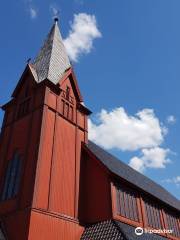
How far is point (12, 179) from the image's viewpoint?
21797 mm

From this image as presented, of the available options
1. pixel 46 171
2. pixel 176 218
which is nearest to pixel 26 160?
pixel 46 171

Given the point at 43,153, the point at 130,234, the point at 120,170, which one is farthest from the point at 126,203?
the point at 43,153

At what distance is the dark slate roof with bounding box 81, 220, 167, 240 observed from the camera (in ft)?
60.1

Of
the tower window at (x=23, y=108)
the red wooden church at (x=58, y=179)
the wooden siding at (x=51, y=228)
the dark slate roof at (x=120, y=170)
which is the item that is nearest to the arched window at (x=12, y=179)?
the red wooden church at (x=58, y=179)

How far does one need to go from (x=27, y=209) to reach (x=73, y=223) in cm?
375

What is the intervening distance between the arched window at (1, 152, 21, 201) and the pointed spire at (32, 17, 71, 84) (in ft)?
24.4

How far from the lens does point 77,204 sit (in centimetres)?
2153

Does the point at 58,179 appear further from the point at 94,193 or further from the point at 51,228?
the point at 51,228

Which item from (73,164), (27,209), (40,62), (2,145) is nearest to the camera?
(27,209)

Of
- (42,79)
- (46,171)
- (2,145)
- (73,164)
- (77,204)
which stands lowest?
(77,204)

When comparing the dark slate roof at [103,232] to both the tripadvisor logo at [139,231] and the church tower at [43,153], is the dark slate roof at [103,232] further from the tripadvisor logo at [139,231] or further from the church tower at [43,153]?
the tripadvisor logo at [139,231]

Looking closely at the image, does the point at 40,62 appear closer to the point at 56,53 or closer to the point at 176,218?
the point at 56,53

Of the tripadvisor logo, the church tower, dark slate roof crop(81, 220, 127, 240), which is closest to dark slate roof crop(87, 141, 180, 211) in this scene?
the church tower

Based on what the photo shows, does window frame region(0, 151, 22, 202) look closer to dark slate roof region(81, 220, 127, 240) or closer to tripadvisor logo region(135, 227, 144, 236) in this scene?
dark slate roof region(81, 220, 127, 240)
